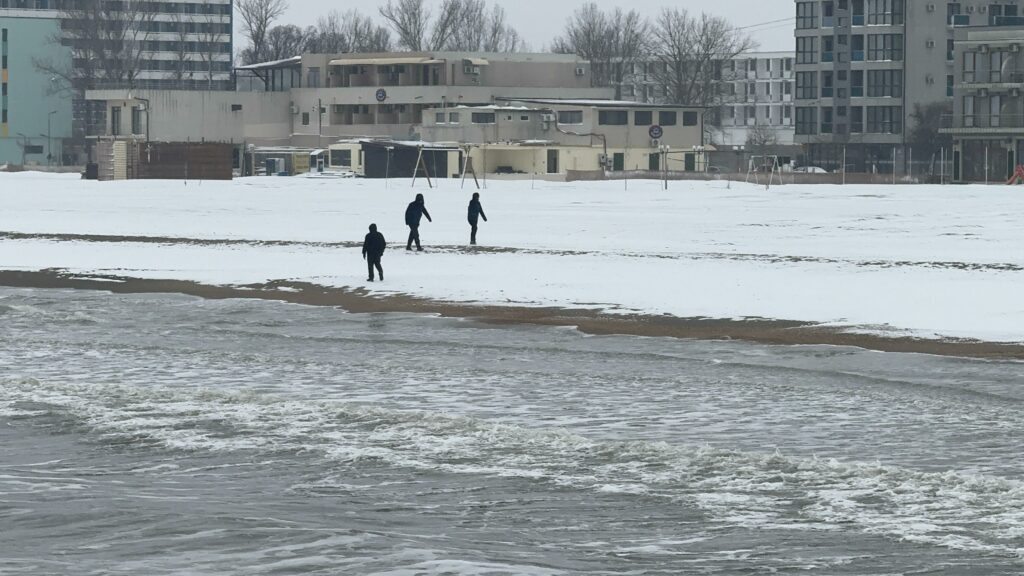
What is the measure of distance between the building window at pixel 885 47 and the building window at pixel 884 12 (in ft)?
3.18

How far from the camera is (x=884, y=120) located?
410 ft

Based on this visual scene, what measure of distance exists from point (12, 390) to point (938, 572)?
1324 cm

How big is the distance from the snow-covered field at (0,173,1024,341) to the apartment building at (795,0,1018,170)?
46.4m

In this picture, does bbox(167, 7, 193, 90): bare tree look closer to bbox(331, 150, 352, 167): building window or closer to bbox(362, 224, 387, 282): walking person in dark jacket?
bbox(331, 150, 352, 167): building window

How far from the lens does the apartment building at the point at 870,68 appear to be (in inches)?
4815

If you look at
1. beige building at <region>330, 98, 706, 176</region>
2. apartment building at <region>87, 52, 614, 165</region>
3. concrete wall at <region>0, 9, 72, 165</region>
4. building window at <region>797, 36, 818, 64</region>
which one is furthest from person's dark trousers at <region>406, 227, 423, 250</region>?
concrete wall at <region>0, 9, 72, 165</region>

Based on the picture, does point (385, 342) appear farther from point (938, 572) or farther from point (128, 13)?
point (128, 13)

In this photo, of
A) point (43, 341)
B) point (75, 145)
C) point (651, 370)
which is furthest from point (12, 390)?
point (75, 145)

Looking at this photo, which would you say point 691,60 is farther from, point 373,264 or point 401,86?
point 373,264

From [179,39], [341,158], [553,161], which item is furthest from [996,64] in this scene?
[179,39]

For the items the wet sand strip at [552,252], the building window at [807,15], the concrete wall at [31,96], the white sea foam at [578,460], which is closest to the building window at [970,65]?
the building window at [807,15]

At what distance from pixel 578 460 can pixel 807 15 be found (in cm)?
11932

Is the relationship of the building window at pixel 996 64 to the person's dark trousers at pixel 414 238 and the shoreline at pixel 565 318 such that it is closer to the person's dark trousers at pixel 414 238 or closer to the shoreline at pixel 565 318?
the person's dark trousers at pixel 414 238

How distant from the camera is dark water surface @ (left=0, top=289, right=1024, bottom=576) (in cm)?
1274
